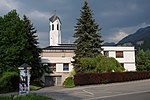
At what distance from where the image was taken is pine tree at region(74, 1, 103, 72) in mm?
46094

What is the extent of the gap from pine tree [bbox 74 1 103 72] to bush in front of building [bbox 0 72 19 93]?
11266 millimetres

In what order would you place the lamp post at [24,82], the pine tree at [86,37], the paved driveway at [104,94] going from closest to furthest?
the lamp post at [24,82], the paved driveway at [104,94], the pine tree at [86,37]

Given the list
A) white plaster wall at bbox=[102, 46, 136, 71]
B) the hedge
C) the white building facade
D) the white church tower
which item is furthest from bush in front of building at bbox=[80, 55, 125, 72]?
the white church tower

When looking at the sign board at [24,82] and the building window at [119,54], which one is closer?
the sign board at [24,82]

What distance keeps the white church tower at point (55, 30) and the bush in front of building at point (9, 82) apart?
134ft

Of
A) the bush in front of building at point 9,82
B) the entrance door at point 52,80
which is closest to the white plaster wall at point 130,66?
the entrance door at point 52,80

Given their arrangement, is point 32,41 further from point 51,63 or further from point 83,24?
point 51,63

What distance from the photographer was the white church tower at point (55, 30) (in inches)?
3086

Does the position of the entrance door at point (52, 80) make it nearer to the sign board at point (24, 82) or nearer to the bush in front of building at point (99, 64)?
the bush in front of building at point (99, 64)

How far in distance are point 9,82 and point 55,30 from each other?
141 feet

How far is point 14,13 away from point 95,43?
41.8 ft

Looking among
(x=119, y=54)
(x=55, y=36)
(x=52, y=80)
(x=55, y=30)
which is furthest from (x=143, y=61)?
(x=55, y=30)

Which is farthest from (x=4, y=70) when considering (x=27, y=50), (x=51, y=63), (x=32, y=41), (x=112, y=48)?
Answer: (x=112, y=48)

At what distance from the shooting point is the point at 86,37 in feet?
152
